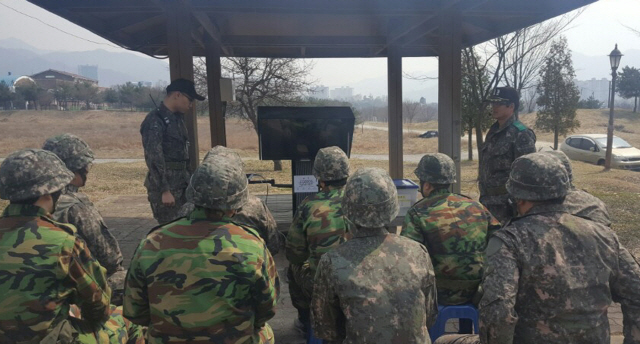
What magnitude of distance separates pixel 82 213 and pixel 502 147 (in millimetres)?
3669

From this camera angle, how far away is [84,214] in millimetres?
2549

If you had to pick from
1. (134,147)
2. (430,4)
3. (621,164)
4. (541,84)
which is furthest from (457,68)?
(134,147)

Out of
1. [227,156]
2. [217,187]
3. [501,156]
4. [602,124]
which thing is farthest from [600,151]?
[602,124]

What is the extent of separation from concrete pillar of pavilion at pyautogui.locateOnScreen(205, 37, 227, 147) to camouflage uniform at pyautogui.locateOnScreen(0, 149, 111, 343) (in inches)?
158

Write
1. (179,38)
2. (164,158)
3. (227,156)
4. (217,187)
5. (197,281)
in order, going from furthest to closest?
(179,38) < (164,158) < (227,156) < (217,187) < (197,281)

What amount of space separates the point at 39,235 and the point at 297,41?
576 cm

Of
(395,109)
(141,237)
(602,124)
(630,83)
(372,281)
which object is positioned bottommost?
(141,237)

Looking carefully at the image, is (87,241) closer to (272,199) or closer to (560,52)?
(272,199)

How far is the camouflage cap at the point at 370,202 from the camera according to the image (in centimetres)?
198

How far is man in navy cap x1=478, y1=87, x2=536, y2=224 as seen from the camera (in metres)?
4.28

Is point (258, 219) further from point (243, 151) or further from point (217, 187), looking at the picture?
point (243, 151)

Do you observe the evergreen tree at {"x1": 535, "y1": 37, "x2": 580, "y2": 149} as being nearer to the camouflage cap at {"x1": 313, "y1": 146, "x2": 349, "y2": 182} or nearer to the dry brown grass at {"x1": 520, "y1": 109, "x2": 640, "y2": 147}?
the dry brown grass at {"x1": 520, "y1": 109, "x2": 640, "y2": 147}

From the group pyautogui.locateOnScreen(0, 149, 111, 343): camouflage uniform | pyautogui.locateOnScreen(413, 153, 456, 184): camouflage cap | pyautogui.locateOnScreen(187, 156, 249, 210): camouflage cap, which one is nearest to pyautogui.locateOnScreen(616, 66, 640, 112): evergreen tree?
pyautogui.locateOnScreen(413, 153, 456, 184): camouflage cap

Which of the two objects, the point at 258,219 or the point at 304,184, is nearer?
the point at 258,219
